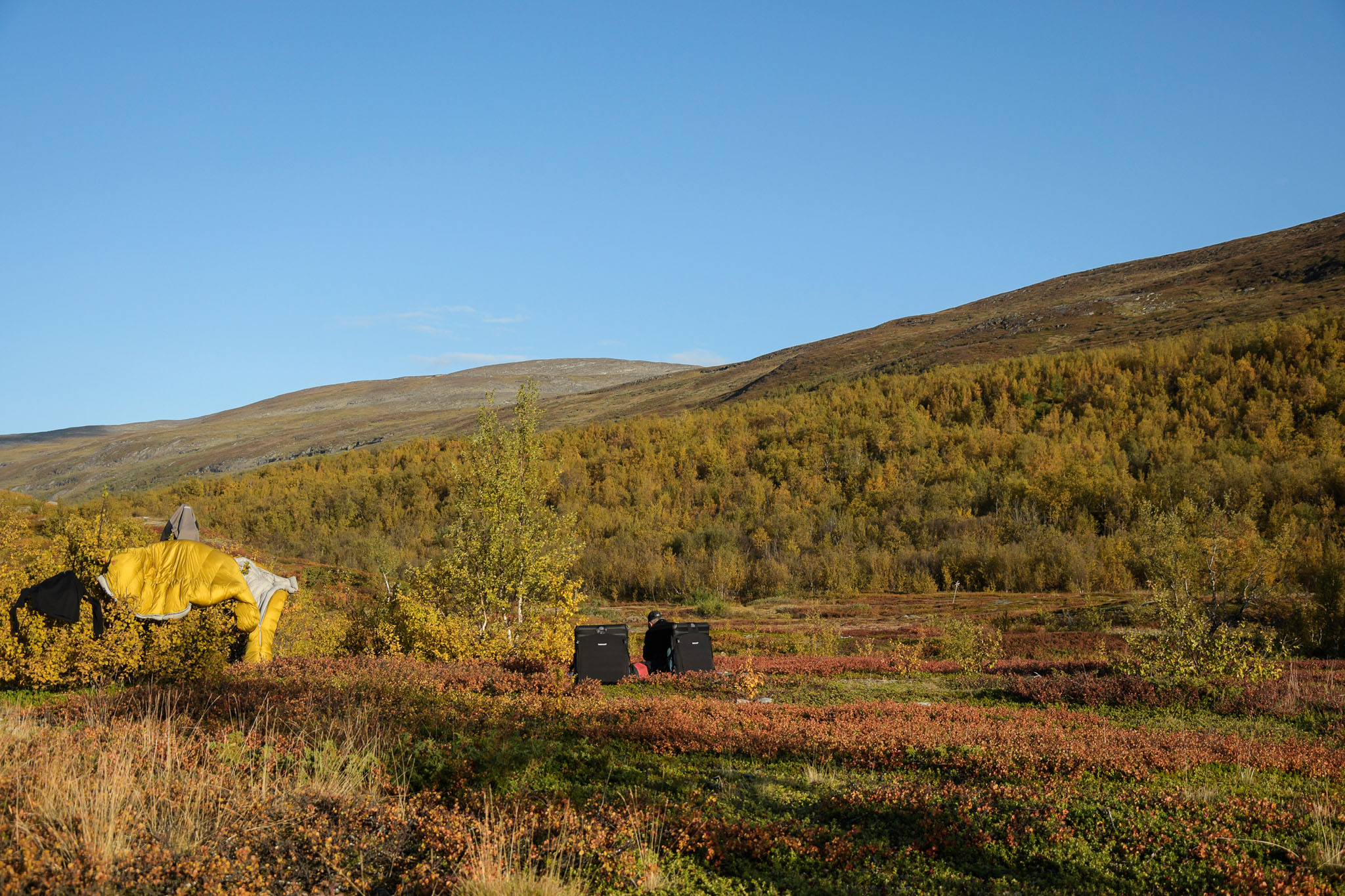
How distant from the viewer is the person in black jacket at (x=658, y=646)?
15.6 m

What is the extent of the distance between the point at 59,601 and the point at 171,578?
1.31 meters

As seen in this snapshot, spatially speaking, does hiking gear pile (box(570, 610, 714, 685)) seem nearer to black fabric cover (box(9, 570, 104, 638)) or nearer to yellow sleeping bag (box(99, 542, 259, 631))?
yellow sleeping bag (box(99, 542, 259, 631))

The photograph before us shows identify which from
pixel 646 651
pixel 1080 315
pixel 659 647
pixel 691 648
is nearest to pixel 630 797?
pixel 691 648

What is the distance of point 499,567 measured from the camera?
54.5 feet

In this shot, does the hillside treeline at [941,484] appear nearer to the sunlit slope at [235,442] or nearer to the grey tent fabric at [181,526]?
the grey tent fabric at [181,526]

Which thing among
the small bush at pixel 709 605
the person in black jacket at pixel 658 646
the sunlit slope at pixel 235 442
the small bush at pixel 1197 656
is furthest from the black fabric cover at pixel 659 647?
the sunlit slope at pixel 235 442

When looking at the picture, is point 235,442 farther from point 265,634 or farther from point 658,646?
point 658,646

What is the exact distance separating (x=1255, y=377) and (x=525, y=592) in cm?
6729

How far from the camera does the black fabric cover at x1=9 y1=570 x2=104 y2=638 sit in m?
10.6

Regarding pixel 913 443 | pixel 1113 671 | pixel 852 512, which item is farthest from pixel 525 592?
pixel 913 443

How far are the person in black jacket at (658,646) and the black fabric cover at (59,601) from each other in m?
9.00

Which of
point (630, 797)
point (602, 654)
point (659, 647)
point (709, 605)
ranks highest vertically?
point (630, 797)

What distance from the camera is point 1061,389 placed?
7244cm

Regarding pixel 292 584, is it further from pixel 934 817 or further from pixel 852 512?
pixel 852 512
